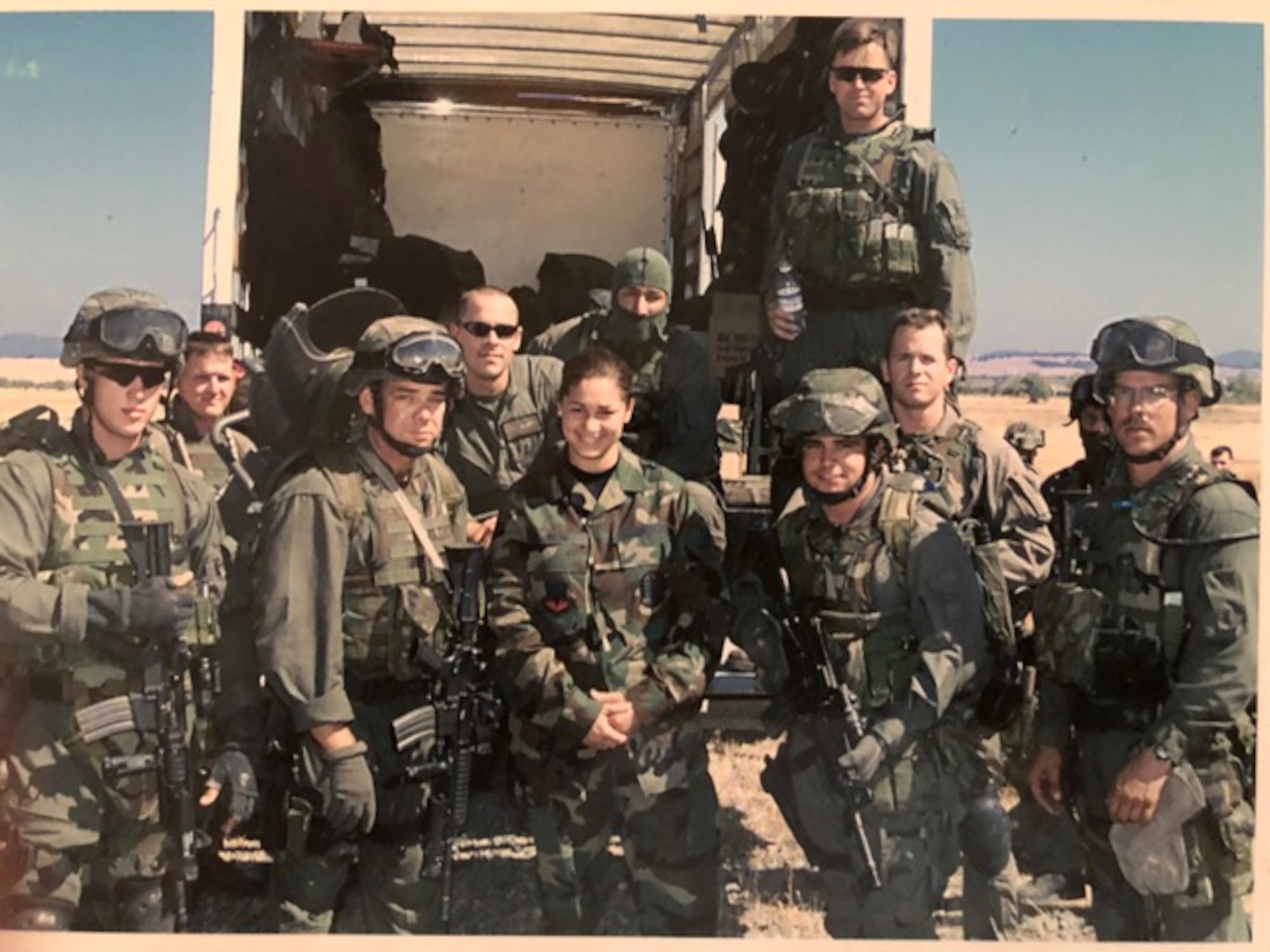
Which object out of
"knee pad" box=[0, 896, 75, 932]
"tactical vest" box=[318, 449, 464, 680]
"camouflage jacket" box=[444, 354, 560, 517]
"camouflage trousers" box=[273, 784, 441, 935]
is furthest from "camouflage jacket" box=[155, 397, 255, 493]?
"knee pad" box=[0, 896, 75, 932]

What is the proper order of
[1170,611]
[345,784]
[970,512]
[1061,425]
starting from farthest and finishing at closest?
[1061,425], [970,512], [1170,611], [345,784]

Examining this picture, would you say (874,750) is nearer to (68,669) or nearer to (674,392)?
(674,392)

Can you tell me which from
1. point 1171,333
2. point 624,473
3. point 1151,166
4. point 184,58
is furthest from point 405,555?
point 1151,166

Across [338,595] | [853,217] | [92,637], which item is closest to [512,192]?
[853,217]

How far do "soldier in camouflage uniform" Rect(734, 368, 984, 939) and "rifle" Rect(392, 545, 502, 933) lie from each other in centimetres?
82

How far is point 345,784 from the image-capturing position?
363 centimetres

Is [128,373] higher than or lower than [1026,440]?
higher

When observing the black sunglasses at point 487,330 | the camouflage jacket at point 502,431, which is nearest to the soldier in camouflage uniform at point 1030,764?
the camouflage jacket at point 502,431

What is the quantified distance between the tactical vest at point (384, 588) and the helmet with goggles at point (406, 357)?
259mm

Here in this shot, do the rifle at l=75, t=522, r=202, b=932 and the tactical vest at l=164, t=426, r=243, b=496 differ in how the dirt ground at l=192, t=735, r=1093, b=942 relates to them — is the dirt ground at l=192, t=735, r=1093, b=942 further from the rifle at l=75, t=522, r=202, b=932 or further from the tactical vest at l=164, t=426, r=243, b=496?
the tactical vest at l=164, t=426, r=243, b=496

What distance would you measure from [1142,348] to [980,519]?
29.9 inches

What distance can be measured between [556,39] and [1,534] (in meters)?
2.31

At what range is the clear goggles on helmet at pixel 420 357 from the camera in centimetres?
374

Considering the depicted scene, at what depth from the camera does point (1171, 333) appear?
12.9ft
